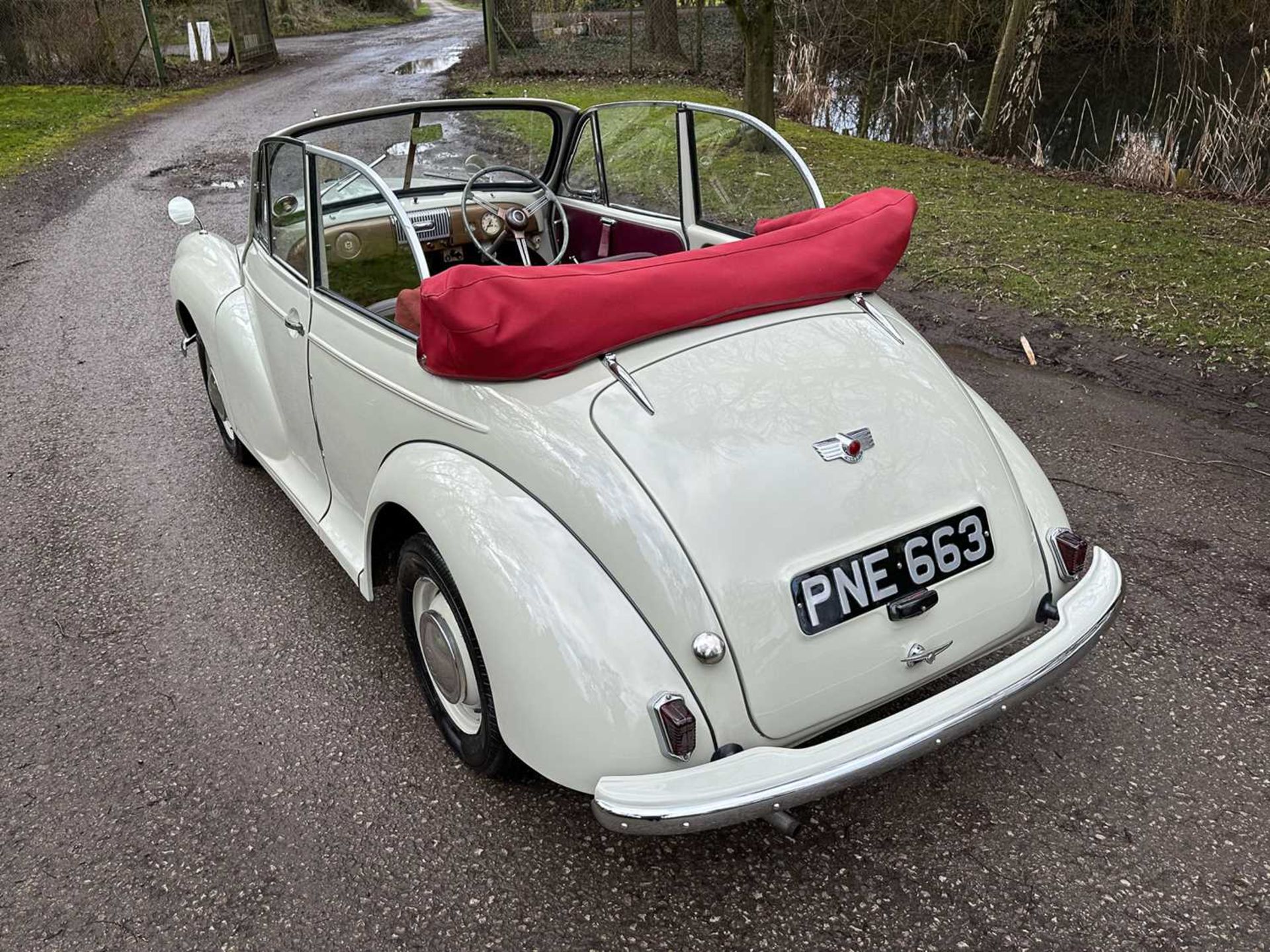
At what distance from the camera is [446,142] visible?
3.82m

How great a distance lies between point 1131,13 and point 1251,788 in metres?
15.7

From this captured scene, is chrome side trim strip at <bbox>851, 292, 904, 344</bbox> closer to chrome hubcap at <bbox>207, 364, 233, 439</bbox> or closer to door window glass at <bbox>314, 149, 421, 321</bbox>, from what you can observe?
door window glass at <bbox>314, 149, 421, 321</bbox>

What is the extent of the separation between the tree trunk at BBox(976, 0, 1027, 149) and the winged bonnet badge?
376 inches

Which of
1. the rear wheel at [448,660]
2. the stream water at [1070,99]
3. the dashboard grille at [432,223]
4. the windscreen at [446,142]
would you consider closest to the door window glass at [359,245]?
the windscreen at [446,142]

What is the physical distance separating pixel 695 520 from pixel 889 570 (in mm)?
494

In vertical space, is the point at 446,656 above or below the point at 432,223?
below

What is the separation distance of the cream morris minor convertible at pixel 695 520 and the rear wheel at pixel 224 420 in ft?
4.43

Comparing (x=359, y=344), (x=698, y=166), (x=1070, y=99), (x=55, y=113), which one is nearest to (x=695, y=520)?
(x=359, y=344)

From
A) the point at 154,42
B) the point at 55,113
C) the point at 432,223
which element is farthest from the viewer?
the point at 154,42

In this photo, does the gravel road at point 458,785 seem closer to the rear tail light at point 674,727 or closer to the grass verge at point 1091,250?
the rear tail light at point 674,727

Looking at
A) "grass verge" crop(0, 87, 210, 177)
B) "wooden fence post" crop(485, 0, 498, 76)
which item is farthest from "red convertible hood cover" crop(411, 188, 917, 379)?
"wooden fence post" crop(485, 0, 498, 76)

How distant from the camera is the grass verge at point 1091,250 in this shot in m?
5.38

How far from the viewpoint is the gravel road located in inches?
86.3

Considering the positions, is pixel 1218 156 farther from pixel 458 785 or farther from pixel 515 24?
pixel 515 24
